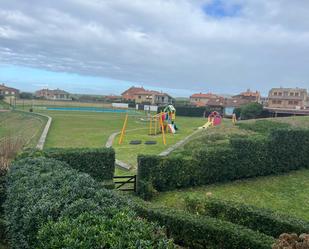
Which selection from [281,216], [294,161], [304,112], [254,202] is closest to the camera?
[281,216]

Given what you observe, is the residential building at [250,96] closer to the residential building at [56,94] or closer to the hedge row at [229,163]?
the residential building at [56,94]

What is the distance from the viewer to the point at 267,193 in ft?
39.0

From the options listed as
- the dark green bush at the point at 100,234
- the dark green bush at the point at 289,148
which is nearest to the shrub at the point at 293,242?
the dark green bush at the point at 100,234

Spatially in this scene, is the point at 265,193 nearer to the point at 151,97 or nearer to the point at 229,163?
the point at 229,163

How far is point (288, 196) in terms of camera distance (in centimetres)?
1152

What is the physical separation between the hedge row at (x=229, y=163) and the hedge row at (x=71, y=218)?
5.83 metres

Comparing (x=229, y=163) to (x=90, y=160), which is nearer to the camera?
(x=90, y=160)

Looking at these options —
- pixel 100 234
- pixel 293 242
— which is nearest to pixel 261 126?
pixel 293 242

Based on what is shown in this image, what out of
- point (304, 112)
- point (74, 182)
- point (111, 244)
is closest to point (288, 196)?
point (74, 182)

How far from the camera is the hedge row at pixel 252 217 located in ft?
21.9

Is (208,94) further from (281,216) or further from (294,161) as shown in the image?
(281,216)

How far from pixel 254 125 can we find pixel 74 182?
1749 cm

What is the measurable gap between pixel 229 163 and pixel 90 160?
6137 millimetres

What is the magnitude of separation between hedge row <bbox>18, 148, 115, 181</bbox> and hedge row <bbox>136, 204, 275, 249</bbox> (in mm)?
5346
